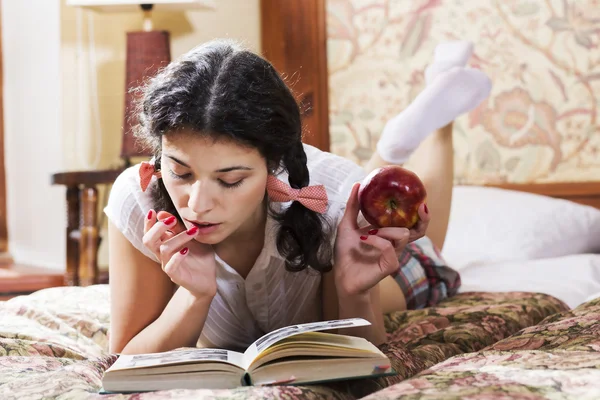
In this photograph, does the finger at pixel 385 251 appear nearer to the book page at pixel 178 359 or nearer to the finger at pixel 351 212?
the finger at pixel 351 212

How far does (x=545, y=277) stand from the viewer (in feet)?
6.64

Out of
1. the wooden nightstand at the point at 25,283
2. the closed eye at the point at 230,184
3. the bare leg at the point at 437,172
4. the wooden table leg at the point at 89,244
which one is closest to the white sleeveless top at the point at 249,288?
the closed eye at the point at 230,184

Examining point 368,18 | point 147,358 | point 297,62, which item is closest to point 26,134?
point 297,62

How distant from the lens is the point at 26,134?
3.59 meters

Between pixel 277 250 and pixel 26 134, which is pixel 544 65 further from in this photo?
pixel 26 134

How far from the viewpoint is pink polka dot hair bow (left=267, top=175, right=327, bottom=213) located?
4.01ft

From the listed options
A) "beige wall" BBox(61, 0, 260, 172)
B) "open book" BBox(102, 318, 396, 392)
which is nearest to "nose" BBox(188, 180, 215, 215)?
"open book" BBox(102, 318, 396, 392)

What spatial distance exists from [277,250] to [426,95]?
101cm

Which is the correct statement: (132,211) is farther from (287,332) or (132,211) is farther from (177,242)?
(287,332)

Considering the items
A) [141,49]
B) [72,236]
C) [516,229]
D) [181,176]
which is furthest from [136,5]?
[181,176]

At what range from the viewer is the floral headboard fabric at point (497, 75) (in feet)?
9.34

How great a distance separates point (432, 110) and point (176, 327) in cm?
114

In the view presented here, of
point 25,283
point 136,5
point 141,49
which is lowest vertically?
point 25,283

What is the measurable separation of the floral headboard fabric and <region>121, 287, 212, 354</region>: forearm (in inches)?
74.7
